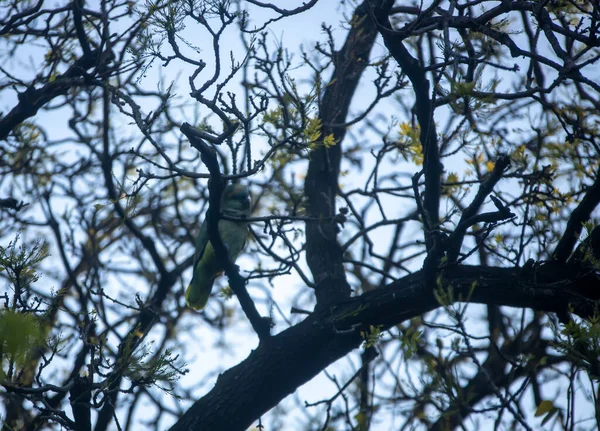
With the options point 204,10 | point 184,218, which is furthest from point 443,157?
point 184,218

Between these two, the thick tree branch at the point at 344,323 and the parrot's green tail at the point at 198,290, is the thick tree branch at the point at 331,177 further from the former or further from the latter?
the parrot's green tail at the point at 198,290

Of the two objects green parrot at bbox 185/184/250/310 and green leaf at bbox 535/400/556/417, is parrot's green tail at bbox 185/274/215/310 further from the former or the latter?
green leaf at bbox 535/400/556/417

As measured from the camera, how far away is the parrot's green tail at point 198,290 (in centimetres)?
552

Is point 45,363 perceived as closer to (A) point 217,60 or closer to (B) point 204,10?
(A) point 217,60

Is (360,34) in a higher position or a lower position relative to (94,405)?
higher

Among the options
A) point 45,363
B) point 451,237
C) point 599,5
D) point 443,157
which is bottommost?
point 451,237

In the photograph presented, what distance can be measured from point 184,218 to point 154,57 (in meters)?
4.26

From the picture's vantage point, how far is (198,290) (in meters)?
5.54

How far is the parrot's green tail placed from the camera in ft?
18.1

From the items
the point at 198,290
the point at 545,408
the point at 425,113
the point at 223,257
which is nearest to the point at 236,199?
the point at 198,290

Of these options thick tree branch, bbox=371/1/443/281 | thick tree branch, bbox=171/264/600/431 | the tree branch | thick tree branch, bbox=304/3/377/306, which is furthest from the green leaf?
the tree branch

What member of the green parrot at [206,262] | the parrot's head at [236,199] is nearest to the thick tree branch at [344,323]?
the green parrot at [206,262]

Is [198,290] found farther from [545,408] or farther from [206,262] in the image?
[545,408]

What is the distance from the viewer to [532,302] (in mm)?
3777
